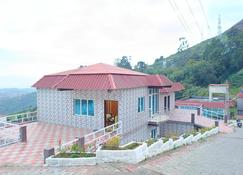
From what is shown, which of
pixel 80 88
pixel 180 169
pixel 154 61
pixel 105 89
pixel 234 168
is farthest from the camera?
pixel 154 61

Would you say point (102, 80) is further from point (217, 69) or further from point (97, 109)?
point (217, 69)

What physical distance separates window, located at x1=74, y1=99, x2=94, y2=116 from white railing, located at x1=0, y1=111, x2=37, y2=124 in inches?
147

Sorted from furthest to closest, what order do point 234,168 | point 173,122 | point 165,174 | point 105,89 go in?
1. point 173,122
2. point 105,89
3. point 234,168
4. point 165,174

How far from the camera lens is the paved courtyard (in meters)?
9.76

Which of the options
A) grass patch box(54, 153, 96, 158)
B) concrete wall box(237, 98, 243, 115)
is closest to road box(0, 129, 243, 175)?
grass patch box(54, 153, 96, 158)

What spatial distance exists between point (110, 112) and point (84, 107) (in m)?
1.68

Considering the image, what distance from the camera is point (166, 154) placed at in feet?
34.0

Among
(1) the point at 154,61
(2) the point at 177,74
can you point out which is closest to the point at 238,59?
(2) the point at 177,74

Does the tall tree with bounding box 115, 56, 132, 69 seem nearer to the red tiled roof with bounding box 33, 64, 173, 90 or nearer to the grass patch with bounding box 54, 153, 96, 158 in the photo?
the red tiled roof with bounding box 33, 64, 173, 90

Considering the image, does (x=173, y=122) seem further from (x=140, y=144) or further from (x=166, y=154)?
(x=140, y=144)

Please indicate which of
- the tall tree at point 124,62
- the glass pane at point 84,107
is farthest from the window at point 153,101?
the tall tree at point 124,62

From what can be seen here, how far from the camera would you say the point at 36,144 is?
40.0 feet

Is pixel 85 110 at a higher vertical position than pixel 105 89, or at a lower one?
lower

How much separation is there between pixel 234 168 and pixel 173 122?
1116cm
